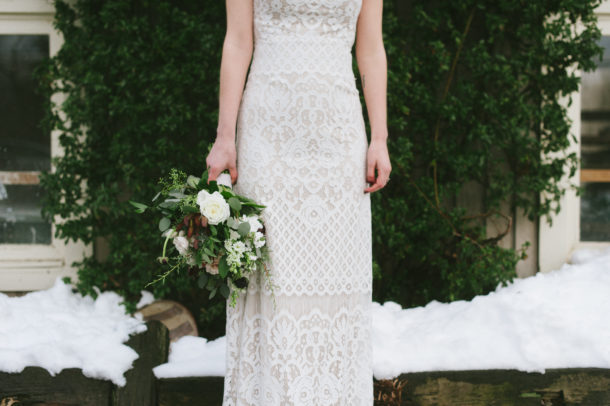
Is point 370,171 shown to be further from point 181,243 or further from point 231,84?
point 181,243

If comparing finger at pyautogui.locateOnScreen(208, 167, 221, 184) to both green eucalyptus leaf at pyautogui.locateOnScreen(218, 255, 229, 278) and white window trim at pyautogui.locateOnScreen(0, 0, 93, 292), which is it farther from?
white window trim at pyautogui.locateOnScreen(0, 0, 93, 292)

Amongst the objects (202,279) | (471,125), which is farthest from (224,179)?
(471,125)

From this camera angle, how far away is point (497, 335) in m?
2.69

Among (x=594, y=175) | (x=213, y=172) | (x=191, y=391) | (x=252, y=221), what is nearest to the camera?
(x=252, y=221)

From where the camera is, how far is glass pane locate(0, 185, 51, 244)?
358cm

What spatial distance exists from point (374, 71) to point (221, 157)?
68 cm

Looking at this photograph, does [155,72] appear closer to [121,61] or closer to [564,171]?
[121,61]

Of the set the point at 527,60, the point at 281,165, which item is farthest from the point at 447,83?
the point at 281,165

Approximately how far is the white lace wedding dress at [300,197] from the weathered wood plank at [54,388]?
69cm

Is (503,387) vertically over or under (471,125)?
under

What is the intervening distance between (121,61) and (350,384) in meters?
2.35

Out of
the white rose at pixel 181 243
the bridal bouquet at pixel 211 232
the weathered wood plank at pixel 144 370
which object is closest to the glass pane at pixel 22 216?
the weathered wood plank at pixel 144 370

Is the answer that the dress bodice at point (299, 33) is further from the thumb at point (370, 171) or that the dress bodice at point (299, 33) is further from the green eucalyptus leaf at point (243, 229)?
the green eucalyptus leaf at point (243, 229)

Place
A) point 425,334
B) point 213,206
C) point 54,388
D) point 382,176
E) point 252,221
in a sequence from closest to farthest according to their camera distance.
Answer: point 213,206 < point 252,221 < point 382,176 < point 54,388 < point 425,334
